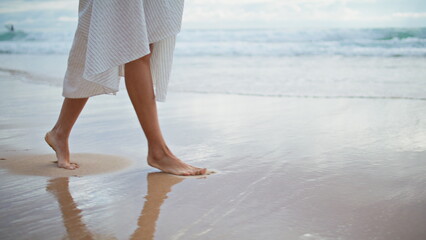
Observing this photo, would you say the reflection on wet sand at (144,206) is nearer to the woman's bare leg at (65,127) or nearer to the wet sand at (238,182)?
the wet sand at (238,182)

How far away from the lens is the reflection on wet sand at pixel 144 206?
130 centimetres

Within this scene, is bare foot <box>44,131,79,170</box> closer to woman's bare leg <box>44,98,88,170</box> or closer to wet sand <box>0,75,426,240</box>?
woman's bare leg <box>44,98,88,170</box>

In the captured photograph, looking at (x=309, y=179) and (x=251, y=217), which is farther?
(x=309, y=179)

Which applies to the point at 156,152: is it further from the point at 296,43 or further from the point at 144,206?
the point at 296,43

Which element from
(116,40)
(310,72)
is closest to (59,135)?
(116,40)

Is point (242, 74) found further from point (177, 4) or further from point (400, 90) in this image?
point (177, 4)

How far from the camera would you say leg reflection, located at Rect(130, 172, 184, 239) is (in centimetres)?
132

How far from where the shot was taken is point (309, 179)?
183 centimetres

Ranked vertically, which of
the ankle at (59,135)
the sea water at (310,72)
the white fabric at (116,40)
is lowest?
the sea water at (310,72)

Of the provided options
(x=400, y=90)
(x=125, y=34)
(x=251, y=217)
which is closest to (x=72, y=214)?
(x=251, y=217)

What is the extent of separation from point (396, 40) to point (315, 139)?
11.9m

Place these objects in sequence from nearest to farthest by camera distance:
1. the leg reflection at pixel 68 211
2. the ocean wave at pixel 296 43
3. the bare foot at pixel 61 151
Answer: the leg reflection at pixel 68 211 < the bare foot at pixel 61 151 < the ocean wave at pixel 296 43

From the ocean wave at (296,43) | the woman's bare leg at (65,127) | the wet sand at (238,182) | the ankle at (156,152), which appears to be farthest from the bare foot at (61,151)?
the ocean wave at (296,43)

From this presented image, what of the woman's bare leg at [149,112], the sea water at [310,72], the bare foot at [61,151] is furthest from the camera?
the sea water at [310,72]
